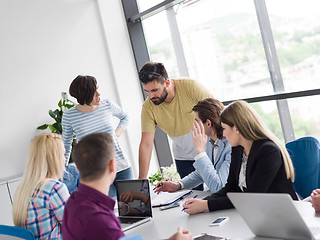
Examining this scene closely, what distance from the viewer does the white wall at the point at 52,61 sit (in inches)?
196

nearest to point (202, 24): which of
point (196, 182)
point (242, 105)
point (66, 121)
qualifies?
point (66, 121)

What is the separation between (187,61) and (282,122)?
159 centimetres

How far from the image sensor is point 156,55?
19.1 feet

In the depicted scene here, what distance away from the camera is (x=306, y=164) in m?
2.68

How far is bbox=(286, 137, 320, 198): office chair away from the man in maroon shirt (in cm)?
138

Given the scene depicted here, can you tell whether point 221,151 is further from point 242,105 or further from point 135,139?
point 135,139

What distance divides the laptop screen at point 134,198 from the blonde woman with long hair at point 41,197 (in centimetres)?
41

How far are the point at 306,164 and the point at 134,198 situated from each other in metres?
1.08

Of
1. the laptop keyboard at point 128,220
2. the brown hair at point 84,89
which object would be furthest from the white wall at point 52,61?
the laptop keyboard at point 128,220

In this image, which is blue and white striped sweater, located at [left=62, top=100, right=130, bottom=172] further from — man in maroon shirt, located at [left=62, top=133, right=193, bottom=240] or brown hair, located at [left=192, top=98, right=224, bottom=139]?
man in maroon shirt, located at [left=62, top=133, right=193, bottom=240]

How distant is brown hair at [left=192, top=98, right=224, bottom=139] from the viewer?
2977 mm

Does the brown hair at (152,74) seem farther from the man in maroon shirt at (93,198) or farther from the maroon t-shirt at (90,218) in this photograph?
the maroon t-shirt at (90,218)

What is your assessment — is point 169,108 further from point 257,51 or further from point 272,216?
point 272,216

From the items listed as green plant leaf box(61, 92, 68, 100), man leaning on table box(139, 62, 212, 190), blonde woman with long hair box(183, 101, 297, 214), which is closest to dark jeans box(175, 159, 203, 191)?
man leaning on table box(139, 62, 212, 190)
